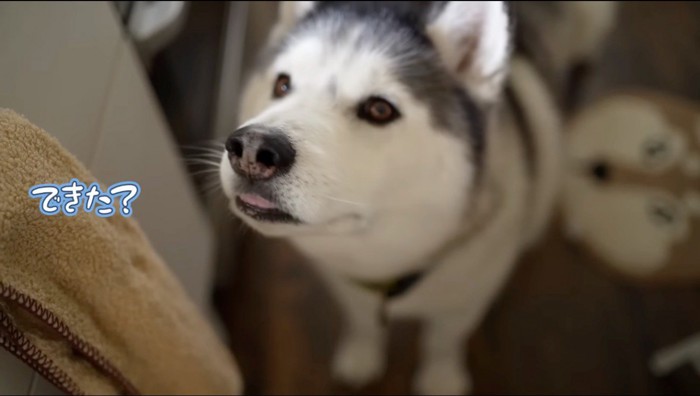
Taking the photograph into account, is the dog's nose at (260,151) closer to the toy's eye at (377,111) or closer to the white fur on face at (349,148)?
the white fur on face at (349,148)

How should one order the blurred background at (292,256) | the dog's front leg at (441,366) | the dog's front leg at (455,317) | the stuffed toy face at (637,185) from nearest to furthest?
the blurred background at (292,256), the dog's front leg at (455,317), the dog's front leg at (441,366), the stuffed toy face at (637,185)

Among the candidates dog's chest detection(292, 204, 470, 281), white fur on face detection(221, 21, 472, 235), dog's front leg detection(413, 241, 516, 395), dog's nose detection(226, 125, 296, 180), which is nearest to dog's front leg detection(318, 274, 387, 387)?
dog's front leg detection(413, 241, 516, 395)

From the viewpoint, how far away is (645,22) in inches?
65.7

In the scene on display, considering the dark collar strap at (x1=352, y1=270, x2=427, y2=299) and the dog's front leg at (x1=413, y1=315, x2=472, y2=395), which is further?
the dog's front leg at (x1=413, y1=315, x2=472, y2=395)

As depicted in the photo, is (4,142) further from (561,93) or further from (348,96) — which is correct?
(561,93)

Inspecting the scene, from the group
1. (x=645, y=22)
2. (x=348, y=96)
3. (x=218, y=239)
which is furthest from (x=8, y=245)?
(x=645, y=22)

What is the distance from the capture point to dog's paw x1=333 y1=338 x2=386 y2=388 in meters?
1.36

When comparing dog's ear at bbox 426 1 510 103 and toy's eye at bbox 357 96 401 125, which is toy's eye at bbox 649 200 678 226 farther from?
toy's eye at bbox 357 96 401 125

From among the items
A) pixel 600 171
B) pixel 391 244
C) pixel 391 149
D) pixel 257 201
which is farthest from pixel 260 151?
pixel 600 171

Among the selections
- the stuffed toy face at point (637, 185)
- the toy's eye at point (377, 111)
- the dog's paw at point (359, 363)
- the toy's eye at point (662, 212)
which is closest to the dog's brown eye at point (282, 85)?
the toy's eye at point (377, 111)

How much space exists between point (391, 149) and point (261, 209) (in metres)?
0.20

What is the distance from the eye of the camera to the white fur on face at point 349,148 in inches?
28.4

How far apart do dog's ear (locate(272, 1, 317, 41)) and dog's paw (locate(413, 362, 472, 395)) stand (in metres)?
0.81

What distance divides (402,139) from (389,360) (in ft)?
2.56
